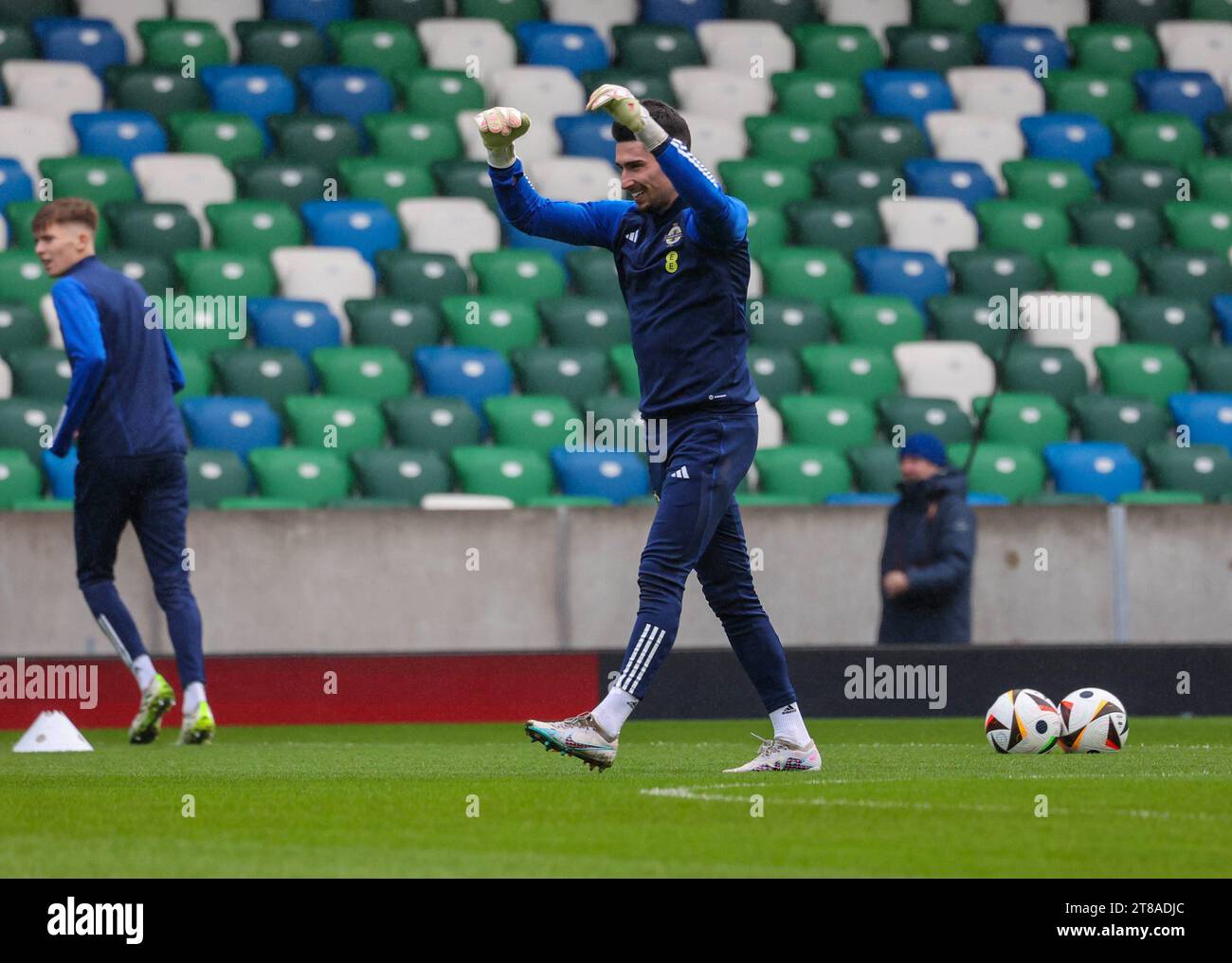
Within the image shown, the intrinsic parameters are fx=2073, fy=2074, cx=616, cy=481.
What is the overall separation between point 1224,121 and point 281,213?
7581 mm

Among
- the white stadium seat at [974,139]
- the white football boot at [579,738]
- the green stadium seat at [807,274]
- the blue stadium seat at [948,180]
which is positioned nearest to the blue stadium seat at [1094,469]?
the green stadium seat at [807,274]

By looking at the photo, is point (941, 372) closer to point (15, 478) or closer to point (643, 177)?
point (15, 478)

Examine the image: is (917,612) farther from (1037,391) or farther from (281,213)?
(281,213)

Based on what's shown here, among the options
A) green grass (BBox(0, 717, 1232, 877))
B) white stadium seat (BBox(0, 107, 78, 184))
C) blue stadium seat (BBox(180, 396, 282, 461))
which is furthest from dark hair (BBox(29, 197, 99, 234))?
white stadium seat (BBox(0, 107, 78, 184))

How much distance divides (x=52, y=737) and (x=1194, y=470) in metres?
7.44

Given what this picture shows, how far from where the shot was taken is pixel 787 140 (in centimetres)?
1540

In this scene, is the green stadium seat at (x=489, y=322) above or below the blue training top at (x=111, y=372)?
above

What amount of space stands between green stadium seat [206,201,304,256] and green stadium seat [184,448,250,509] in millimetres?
2244

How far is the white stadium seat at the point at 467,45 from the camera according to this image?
1554 cm

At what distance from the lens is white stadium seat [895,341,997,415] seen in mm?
13445

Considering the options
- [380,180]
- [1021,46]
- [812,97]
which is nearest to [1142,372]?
[812,97]

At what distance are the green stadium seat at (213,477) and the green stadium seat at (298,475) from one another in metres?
0.12

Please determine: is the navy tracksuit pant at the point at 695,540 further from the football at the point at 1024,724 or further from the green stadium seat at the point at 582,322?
the green stadium seat at the point at 582,322
